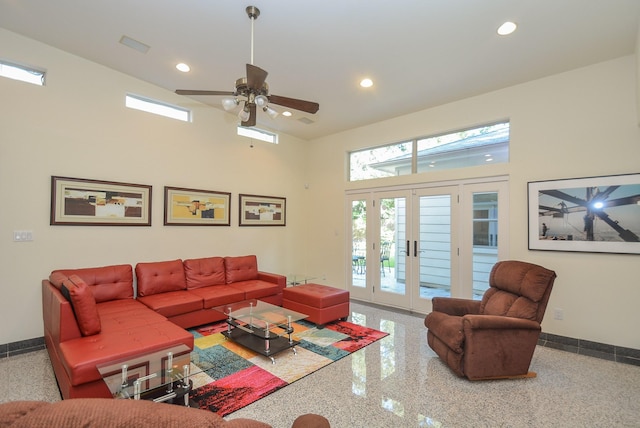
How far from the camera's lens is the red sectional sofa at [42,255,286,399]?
7.56 ft

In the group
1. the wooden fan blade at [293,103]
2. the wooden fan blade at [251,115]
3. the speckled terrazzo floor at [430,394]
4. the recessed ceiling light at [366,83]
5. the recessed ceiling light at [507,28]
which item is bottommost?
the speckled terrazzo floor at [430,394]

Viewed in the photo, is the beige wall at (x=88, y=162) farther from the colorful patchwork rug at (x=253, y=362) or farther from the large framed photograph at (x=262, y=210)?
the colorful patchwork rug at (x=253, y=362)

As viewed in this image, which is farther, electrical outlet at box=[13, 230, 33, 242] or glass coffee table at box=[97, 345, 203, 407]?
electrical outlet at box=[13, 230, 33, 242]

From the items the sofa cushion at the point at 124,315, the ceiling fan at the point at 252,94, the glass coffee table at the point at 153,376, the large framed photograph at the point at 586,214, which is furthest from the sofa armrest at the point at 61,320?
the large framed photograph at the point at 586,214

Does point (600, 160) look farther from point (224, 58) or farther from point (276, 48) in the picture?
point (224, 58)

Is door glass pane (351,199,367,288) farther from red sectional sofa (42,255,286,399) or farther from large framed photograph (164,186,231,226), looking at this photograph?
large framed photograph (164,186,231,226)

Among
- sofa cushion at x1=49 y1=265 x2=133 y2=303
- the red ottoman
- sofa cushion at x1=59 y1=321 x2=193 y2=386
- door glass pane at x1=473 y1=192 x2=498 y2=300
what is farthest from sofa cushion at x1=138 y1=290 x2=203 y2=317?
door glass pane at x1=473 y1=192 x2=498 y2=300

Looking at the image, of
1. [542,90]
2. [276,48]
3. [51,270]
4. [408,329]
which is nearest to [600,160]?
[542,90]

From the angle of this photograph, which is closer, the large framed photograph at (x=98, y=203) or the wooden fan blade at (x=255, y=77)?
the wooden fan blade at (x=255, y=77)

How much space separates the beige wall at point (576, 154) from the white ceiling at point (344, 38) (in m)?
0.23

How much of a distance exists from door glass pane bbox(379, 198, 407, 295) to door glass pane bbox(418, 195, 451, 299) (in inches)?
13.3

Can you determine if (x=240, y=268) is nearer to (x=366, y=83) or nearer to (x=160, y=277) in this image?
(x=160, y=277)

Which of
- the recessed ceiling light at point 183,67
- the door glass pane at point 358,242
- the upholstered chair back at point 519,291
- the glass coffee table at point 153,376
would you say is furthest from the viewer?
the door glass pane at point 358,242

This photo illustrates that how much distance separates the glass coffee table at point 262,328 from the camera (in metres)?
3.19
